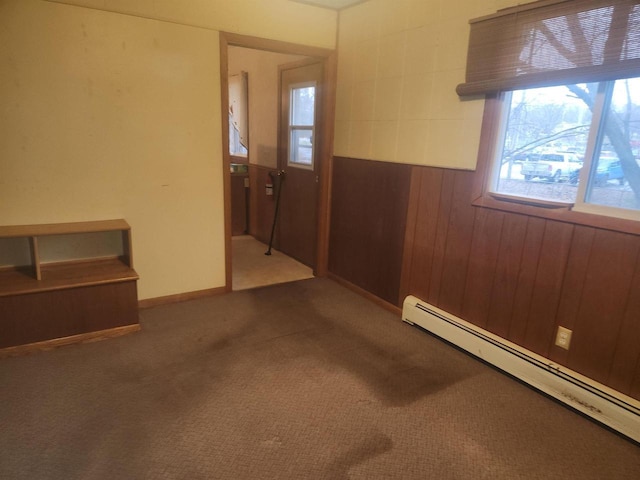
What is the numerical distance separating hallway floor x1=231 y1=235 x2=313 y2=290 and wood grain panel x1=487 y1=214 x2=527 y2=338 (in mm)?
1948

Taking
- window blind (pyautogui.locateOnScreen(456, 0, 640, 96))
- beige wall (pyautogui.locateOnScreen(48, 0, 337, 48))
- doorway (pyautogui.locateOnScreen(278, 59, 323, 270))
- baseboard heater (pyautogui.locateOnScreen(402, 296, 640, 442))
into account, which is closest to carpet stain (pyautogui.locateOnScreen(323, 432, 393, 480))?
baseboard heater (pyautogui.locateOnScreen(402, 296, 640, 442))

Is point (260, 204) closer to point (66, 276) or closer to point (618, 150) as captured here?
point (66, 276)

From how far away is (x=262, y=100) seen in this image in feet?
16.0

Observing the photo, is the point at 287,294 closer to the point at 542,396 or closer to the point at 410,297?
the point at 410,297

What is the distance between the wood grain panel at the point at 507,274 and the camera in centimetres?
236

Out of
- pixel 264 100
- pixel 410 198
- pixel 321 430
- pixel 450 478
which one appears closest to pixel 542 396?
pixel 450 478

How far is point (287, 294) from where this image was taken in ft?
11.8

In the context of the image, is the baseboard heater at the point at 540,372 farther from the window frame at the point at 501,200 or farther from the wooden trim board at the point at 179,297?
the wooden trim board at the point at 179,297

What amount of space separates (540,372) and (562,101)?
147cm

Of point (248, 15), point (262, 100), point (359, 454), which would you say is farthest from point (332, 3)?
point (359, 454)

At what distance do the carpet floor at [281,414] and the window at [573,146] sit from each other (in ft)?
3.70

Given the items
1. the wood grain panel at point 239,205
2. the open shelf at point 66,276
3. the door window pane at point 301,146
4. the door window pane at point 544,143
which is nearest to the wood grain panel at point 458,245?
the door window pane at point 544,143

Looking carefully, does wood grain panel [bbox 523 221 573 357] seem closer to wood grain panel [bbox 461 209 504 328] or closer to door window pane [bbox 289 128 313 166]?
wood grain panel [bbox 461 209 504 328]

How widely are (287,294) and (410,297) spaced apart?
1.10 m
